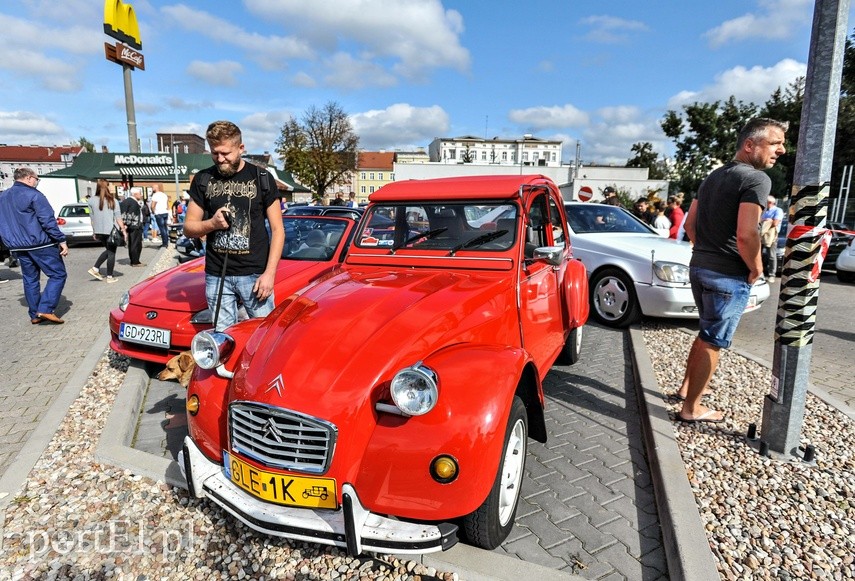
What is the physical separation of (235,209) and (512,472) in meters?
2.68

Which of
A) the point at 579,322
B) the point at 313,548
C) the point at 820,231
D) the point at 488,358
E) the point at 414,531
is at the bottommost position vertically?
the point at 313,548

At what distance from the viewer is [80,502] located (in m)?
2.91

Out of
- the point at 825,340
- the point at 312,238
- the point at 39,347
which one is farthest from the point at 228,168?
the point at 825,340

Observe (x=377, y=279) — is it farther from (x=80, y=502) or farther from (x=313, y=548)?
(x=80, y=502)

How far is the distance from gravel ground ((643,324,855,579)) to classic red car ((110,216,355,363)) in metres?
3.23

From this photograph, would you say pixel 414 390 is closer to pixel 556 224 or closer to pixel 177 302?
pixel 556 224

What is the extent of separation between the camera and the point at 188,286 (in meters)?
5.06

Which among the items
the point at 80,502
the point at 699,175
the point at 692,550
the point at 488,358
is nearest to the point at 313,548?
the point at 488,358

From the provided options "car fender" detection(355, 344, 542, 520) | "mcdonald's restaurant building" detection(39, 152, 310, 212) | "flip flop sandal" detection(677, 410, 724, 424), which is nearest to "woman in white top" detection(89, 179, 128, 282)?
"car fender" detection(355, 344, 542, 520)

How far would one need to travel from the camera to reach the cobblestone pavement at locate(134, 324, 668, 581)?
8.29 ft

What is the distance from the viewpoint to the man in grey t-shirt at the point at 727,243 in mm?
3268

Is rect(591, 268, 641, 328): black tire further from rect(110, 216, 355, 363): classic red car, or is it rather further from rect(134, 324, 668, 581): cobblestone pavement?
rect(110, 216, 355, 363): classic red car

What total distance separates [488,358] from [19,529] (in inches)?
108

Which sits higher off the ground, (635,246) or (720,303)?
(635,246)
